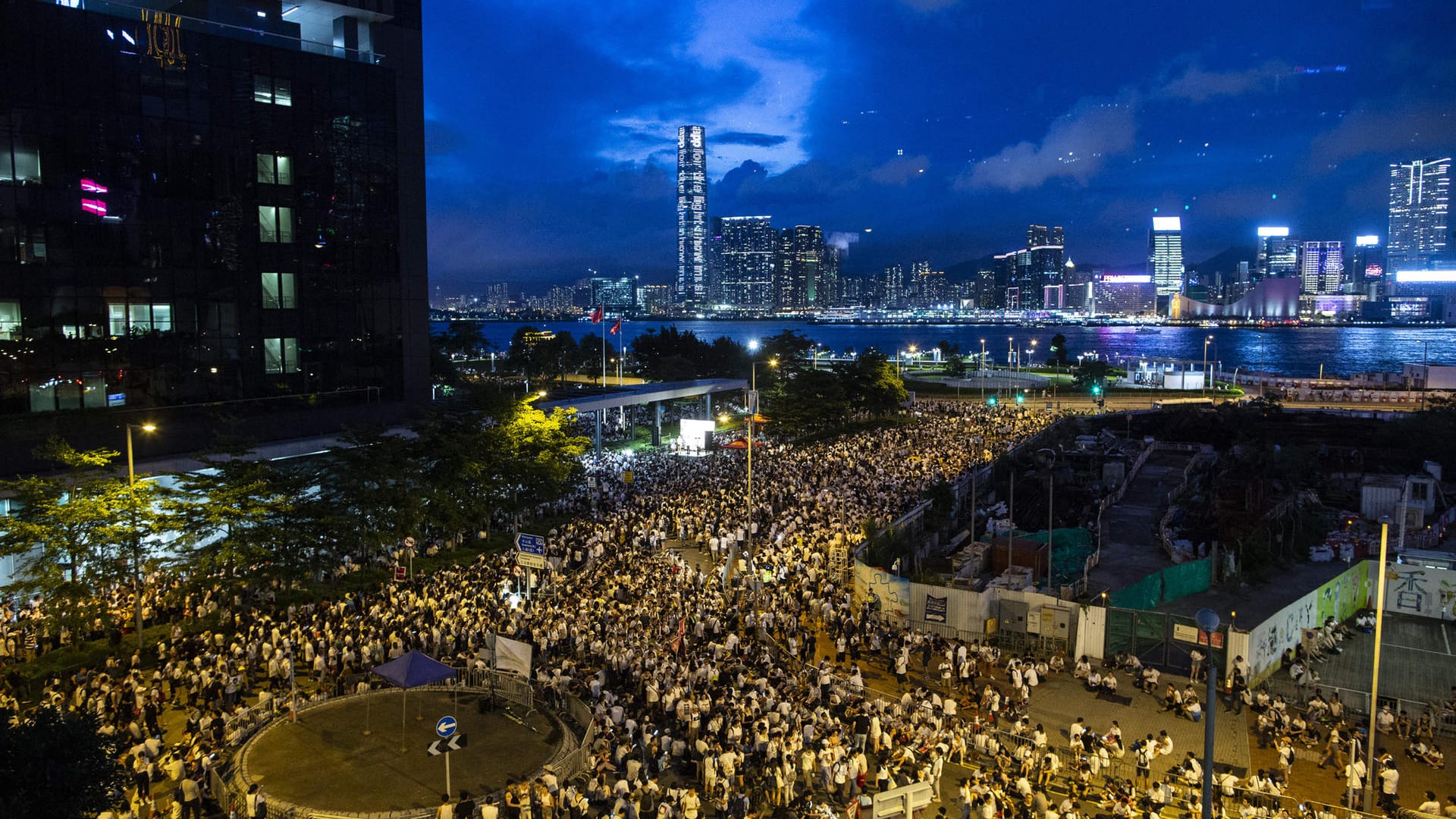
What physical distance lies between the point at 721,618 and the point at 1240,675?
40.2 ft

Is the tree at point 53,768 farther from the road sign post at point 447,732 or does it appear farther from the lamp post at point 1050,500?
the lamp post at point 1050,500

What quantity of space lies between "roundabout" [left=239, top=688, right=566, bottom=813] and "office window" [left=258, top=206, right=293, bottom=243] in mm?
24556

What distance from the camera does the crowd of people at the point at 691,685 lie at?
48.8 feet

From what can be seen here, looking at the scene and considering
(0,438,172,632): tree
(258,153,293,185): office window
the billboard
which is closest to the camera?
(0,438,172,632): tree

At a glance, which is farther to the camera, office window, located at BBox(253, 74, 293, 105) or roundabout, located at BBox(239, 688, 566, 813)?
office window, located at BBox(253, 74, 293, 105)

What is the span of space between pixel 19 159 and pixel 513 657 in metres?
26.7

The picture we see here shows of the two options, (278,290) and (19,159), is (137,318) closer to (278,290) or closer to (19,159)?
(278,290)

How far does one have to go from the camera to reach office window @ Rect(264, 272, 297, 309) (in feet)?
121

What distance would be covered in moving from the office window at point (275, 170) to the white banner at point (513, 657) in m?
26.8

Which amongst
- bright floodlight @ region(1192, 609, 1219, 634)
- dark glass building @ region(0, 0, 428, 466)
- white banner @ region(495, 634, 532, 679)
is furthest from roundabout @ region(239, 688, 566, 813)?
dark glass building @ region(0, 0, 428, 466)

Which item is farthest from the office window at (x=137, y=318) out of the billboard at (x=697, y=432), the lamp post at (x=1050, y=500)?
the lamp post at (x=1050, y=500)

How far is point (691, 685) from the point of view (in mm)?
18547

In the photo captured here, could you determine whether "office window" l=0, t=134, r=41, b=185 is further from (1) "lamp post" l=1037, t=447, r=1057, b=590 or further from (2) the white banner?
(1) "lamp post" l=1037, t=447, r=1057, b=590

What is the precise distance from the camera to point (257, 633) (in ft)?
69.4
